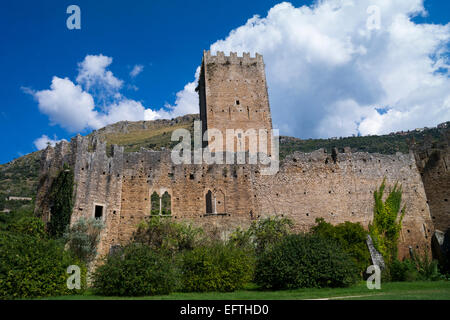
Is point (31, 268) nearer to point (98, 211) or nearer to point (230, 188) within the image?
point (98, 211)

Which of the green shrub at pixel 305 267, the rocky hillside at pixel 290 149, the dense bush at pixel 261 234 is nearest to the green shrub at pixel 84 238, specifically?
the dense bush at pixel 261 234

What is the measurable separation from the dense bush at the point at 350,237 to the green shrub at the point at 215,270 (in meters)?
6.24

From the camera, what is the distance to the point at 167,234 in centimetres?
1891

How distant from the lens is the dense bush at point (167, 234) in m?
18.5

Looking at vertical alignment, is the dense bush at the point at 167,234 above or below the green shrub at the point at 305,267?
above

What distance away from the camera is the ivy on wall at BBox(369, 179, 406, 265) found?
22.3 metres

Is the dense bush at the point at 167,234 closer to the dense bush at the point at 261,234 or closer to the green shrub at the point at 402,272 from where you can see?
the dense bush at the point at 261,234

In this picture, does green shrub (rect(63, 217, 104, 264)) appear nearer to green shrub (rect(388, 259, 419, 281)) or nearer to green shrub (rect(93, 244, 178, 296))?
green shrub (rect(93, 244, 178, 296))

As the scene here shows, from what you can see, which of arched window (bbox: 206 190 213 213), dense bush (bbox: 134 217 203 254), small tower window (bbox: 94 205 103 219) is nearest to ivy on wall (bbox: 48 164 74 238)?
small tower window (bbox: 94 205 103 219)

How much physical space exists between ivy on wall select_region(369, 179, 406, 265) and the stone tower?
9.88m

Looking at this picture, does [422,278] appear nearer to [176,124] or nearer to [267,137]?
[267,137]

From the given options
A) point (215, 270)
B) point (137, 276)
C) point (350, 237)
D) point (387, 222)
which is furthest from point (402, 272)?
point (137, 276)

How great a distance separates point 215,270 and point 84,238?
6.52 metres

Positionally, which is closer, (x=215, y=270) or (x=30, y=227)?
(x=215, y=270)
